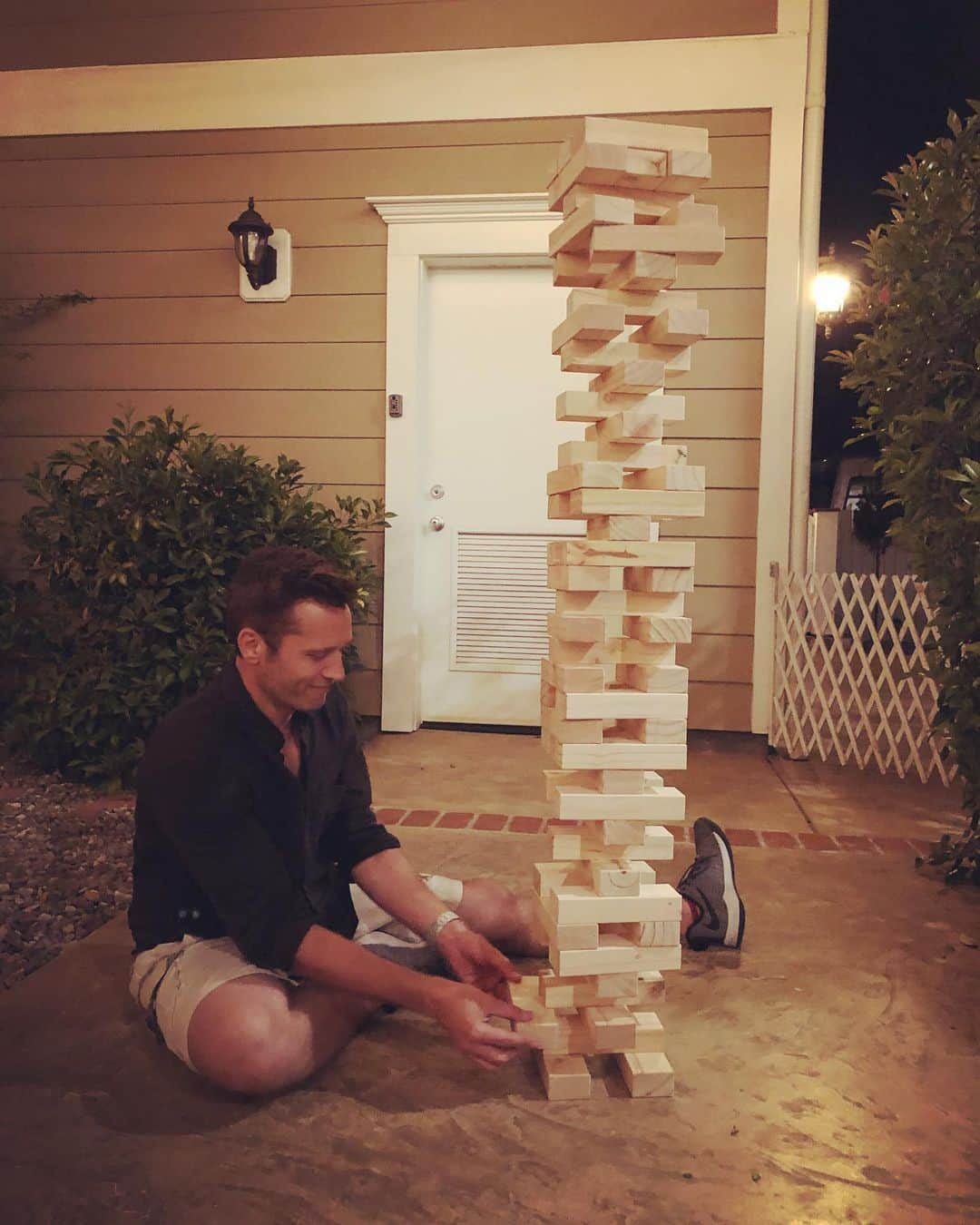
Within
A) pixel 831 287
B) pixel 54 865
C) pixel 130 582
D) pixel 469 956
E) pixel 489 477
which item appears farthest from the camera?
pixel 831 287

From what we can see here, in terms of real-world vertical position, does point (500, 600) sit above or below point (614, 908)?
above

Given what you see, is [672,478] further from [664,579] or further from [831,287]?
[831,287]

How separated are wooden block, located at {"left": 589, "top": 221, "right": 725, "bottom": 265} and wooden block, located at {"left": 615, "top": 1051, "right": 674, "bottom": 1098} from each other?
164 cm

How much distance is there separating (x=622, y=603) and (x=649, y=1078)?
3.18ft

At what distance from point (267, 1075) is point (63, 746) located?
9.61 feet

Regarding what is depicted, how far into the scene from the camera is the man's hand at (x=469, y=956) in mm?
2119

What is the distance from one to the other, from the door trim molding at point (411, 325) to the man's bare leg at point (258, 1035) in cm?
327

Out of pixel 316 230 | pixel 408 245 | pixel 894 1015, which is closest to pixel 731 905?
pixel 894 1015

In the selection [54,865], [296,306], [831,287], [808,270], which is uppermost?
[831,287]

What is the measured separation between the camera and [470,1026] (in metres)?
1.79

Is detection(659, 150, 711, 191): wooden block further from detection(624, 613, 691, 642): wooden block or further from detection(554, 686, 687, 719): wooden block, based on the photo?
detection(554, 686, 687, 719): wooden block

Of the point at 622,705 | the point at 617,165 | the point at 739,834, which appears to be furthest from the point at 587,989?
the point at 739,834

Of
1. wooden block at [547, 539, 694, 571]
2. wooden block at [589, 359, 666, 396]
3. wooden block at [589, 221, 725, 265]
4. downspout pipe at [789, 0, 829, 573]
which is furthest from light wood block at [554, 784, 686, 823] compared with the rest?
downspout pipe at [789, 0, 829, 573]

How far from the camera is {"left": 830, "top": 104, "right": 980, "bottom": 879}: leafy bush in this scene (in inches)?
122
